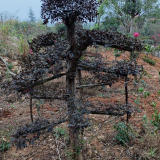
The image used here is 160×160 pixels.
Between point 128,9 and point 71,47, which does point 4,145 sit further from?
point 128,9

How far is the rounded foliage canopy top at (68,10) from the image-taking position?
0.96 metres

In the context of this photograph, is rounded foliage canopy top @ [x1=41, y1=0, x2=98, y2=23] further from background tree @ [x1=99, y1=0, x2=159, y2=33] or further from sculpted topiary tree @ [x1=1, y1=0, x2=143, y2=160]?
background tree @ [x1=99, y1=0, x2=159, y2=33]

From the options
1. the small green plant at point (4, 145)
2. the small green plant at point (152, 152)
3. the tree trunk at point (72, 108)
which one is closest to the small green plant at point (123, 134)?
the small green plant at point (152, 152)

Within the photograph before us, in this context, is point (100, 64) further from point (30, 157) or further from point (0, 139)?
point (0, 139)

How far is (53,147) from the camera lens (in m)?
2.25

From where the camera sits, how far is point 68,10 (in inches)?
37.9

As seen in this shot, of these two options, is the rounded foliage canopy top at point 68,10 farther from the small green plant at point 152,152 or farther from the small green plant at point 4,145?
the small green plant at point 4,145

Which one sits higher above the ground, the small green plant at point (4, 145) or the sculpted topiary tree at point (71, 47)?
the sculpted topiary tree at point (71, 47)

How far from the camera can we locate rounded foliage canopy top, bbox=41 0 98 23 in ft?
3.15

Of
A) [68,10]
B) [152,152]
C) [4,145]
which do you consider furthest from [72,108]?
[4,145]

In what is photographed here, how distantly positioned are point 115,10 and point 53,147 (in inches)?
248

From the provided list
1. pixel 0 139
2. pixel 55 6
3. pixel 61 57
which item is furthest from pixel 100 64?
pixel 0 139

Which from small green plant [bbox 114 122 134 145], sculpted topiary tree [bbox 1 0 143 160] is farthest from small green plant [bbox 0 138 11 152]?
small green plant [bbox 114 122 134 145]

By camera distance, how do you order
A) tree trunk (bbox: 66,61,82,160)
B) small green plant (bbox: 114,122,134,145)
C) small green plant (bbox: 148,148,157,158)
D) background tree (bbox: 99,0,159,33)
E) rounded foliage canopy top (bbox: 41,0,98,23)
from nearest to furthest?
1. rounded foliage canopy top (bbox: 41,0,98,23)
2. tree trunk (bbox: 66,61,82,160)
3. small green plant (bbox: 148,148,157,158)
4. small green plant (bbox: 114,122,134,145)
5. background tree (bbox: 99,0,159,33)
